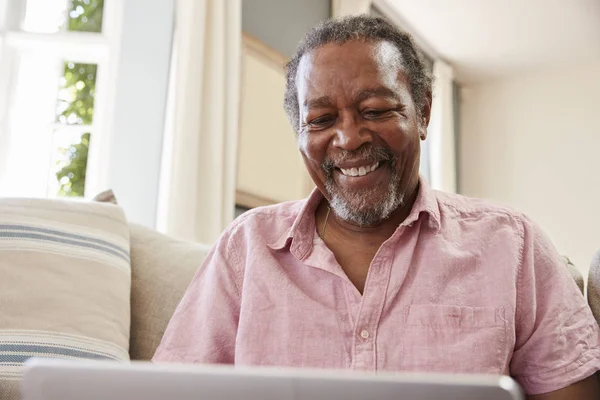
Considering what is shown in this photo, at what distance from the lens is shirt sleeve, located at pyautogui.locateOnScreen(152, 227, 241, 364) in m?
1.14

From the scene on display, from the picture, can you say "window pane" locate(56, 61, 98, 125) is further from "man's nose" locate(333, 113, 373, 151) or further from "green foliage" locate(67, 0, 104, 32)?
"man's nose" locate(333, 113, 373, 151)

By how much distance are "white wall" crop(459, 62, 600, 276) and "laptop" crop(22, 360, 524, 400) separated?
532 cm

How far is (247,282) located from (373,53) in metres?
0.44

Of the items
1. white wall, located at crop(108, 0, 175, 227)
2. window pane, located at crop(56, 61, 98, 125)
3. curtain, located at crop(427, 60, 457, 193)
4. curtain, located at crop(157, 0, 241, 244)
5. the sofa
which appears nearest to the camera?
the sofa

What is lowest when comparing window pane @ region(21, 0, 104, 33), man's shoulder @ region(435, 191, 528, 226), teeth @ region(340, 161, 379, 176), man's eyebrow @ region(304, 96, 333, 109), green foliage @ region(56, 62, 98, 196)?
man's shoulder @ region(435, 191, 528, 226)

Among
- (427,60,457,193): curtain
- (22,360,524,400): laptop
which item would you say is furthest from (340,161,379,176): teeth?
(427,60,457,193): curtain

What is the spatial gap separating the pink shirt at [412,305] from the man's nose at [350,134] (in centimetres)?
15

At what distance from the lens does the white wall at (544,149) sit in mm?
5559

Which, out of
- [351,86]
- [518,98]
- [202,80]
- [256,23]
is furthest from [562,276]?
[518,98]

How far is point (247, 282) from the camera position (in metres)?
1.15

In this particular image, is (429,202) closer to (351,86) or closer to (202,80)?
(351,86)

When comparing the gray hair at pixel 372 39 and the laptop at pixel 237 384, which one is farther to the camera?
the gray hair at pixel 372 39

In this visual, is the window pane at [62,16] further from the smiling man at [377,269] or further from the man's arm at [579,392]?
the man's arm at [579,392]

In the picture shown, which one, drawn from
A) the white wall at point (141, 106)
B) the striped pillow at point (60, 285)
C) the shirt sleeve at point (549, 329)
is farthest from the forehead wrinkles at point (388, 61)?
the white wall at point (141, 106)
